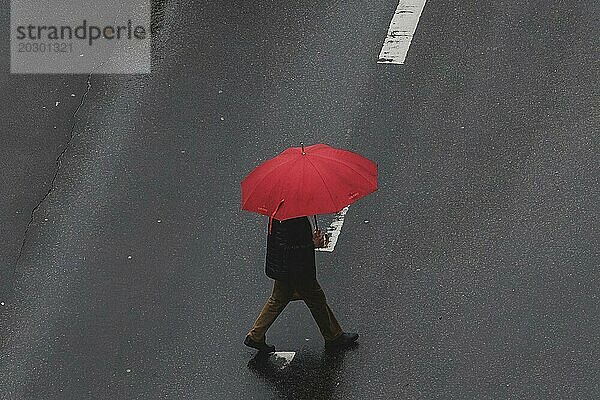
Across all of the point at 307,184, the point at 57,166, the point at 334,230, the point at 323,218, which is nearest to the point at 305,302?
the point at 307,184

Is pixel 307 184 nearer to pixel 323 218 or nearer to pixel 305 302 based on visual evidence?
pixel 305 302

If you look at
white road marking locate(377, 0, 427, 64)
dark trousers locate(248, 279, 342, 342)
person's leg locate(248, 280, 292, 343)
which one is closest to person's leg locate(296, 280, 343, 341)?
dark trousers locate(248, 279, 342, 342)

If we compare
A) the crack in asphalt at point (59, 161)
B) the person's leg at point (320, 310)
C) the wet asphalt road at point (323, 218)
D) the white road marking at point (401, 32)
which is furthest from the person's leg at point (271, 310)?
the white road marking at point (401, 32)

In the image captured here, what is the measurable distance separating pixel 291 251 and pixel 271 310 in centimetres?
65

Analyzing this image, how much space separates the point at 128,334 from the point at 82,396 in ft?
2.29

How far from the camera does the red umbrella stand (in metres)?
8.62

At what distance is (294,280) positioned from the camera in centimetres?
920

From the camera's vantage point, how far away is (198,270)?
410 inches

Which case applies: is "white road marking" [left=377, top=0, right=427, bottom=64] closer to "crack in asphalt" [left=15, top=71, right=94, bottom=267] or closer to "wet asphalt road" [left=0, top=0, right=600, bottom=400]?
"wet asphalt road" [left=0, top=0, right=600, bottom=400]

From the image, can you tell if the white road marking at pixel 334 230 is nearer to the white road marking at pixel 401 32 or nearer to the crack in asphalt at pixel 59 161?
the white road marking at pixel 401 32

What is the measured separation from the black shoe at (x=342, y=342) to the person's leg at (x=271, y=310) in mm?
479

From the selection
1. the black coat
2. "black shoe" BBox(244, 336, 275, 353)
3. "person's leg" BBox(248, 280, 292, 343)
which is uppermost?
the black coat

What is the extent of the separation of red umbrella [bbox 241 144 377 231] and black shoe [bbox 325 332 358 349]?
139cm

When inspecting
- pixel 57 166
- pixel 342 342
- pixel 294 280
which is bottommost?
pixel 57 166
